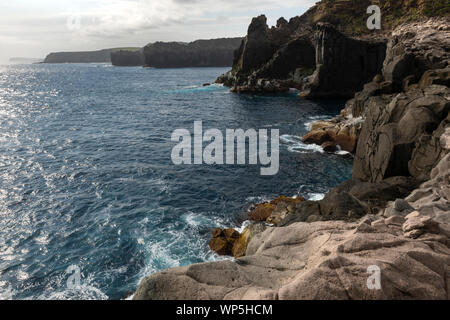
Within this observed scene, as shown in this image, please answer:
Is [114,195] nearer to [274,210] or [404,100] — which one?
[274,210]

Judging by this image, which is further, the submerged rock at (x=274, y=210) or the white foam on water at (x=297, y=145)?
the white foam on water at (x=297, y=145)

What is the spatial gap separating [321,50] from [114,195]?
254 feet

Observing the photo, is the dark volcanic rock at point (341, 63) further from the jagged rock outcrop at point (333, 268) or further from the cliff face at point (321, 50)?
the jagged rock outcrop at point (333, 268)

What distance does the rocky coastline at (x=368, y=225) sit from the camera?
10.3m

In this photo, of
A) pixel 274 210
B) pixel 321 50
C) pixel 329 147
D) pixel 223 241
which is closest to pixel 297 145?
pixel 329 147

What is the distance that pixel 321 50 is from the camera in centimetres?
8831

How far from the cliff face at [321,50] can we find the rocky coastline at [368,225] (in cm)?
3489

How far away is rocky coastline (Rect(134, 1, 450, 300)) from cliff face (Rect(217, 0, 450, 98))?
34.9 metres

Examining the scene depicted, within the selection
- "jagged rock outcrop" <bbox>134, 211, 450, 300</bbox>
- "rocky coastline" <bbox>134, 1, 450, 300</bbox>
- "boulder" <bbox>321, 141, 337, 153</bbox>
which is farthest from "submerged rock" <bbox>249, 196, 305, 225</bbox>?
"boulder" <bbox>321, 141, 337, 153</bbox>

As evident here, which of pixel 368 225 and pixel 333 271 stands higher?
pixel 368 225

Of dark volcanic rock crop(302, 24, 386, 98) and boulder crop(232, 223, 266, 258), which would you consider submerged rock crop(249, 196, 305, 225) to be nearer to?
boulder crop(232, 223, 266, 258)

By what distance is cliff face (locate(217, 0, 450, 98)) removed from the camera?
8800 centimetres

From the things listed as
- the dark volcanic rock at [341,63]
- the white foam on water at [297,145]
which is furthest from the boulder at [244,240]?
the dark volcanic rock at [341,63]
